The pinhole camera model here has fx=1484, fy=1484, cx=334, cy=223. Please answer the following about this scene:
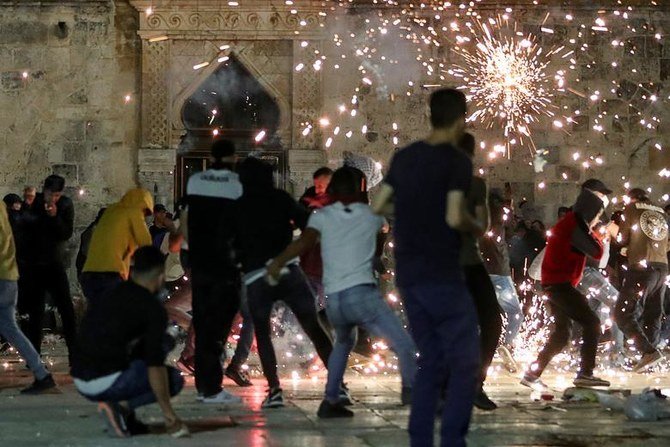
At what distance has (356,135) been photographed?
1919 centimetres

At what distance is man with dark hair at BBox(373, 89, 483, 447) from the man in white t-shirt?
6.61 ft

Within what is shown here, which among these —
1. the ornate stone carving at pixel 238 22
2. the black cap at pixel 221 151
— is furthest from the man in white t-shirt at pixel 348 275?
the ornate stone carving at pixel 238 22

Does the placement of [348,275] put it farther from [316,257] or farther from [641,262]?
[641,262]

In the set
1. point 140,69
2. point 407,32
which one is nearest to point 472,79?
point 407,32

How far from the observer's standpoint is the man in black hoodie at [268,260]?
1017 centimetres

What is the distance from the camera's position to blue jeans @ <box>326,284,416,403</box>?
30.8 ft

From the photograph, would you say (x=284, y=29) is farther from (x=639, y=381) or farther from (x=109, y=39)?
(x=639, y=381)

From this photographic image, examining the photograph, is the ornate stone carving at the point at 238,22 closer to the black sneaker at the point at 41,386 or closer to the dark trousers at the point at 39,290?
the dark trousers at the point at 39,290

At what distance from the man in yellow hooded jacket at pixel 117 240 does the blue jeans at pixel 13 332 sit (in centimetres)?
58

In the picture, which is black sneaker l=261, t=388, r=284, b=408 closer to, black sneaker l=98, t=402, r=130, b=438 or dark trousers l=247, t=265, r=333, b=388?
dark trousers l=247, t=265, r=333, b=388

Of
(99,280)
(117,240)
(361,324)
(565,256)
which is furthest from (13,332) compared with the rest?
(565,256)

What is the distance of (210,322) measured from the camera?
34.1ft

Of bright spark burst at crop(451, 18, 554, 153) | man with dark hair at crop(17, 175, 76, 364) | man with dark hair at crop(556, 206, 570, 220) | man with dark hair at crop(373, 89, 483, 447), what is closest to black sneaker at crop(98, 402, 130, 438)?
man with dark hair at crop(373, 89, 483, 447)

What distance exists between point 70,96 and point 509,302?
8375mm
